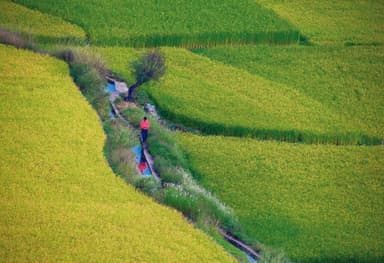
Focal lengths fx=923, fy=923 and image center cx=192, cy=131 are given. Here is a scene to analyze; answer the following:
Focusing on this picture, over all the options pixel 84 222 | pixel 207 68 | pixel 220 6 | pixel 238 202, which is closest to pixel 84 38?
pixel 207 68

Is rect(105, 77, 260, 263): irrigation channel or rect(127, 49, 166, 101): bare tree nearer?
rect(105, 77, 260, 263): irrigation channel

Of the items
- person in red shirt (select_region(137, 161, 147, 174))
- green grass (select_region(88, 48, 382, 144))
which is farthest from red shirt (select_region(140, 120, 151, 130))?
green grass (select_region(88, 48, 382, 144))

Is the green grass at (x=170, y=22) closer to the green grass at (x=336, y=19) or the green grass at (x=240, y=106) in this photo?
the green grass at (x=336, y=19)

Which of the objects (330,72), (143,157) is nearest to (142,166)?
(143,157)

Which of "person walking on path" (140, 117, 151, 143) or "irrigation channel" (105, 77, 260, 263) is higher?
"person walking on path" (140, 117, 151, 143)

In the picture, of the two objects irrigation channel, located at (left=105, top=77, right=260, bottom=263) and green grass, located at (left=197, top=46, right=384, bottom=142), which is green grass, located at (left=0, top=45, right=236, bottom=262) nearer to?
irrigation channel, located at (left=105, top=77, right=260, bottom=263)

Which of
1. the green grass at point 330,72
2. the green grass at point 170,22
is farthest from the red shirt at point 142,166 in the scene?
the green grass at point 170,22

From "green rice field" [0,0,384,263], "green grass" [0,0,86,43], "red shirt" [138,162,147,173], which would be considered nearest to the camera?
"green rice field" [0,0,384,263]
